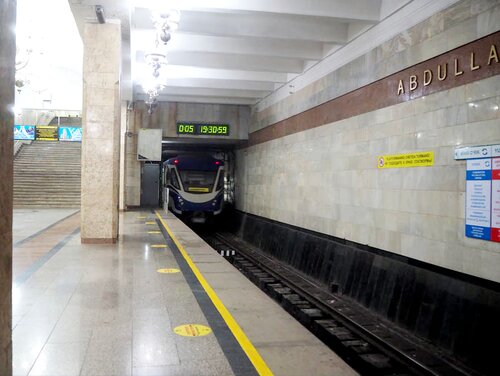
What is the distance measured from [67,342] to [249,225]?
14523mm

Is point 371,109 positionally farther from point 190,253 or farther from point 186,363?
point 186,363

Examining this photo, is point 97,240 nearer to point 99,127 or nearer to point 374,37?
point 99,127

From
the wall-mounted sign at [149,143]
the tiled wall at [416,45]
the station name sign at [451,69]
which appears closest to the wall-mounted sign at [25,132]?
the wall-mounted sign at [149,143]

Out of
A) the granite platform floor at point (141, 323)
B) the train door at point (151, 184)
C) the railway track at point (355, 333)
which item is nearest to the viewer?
the granite platform floor at point (141, 323)

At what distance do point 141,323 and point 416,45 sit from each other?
5960 mm

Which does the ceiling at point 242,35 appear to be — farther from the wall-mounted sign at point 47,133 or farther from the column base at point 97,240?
the wall-mounted sign at point 47,133

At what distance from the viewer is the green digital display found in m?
19.2

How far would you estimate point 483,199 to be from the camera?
581cm

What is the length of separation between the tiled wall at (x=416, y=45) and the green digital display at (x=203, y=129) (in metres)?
7.48

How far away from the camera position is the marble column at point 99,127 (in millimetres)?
9555

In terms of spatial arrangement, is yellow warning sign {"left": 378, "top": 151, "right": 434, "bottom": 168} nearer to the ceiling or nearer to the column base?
the ceiling

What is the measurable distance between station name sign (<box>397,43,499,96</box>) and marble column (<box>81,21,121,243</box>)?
225 inches

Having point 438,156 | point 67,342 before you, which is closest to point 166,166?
A: point 438,156

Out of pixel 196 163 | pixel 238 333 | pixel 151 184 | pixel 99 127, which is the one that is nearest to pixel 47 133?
pixel 151 184
